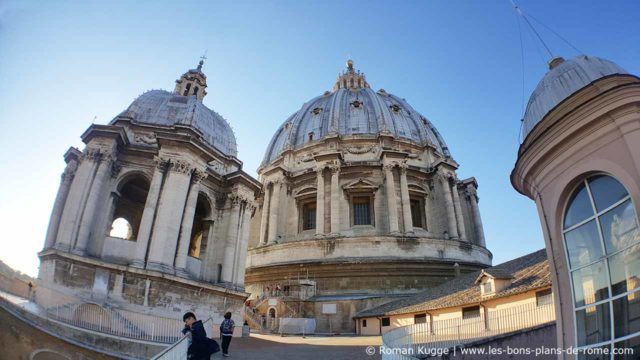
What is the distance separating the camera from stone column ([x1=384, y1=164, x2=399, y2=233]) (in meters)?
32.8

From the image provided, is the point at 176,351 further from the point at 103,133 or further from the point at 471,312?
the point at 103,133

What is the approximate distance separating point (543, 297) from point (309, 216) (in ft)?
84.3

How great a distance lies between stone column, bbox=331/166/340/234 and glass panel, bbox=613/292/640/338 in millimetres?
27347

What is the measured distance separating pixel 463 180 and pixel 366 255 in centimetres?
1852

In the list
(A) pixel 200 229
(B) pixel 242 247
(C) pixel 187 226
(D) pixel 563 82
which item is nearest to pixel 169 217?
(C) pixel 187 226

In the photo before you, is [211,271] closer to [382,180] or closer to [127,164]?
[127,164]

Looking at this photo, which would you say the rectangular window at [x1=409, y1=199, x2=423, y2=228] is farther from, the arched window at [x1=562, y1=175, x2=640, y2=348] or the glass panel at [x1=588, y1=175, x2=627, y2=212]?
the glass panel at [x1=588, y1=175, x2=627, y2=212]

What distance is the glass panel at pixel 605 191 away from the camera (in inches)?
220

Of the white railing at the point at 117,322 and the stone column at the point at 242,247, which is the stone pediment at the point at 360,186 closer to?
the stone column at the point at 242,247

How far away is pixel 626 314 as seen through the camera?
5289 millimetres

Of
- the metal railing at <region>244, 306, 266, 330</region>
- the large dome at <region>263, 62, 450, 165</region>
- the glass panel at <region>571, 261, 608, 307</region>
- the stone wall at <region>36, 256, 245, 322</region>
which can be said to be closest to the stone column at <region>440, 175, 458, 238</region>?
the large dome at <region>263, 62, 450, 165</region>

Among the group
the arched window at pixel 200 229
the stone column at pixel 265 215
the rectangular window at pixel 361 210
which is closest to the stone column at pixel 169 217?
the arched window at pixel 200 229

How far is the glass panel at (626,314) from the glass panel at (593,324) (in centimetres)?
15

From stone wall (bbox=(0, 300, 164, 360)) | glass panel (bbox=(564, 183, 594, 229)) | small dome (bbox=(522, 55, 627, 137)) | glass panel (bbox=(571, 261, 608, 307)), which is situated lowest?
stone wall (bbox=(0, 300, 164, 360))
